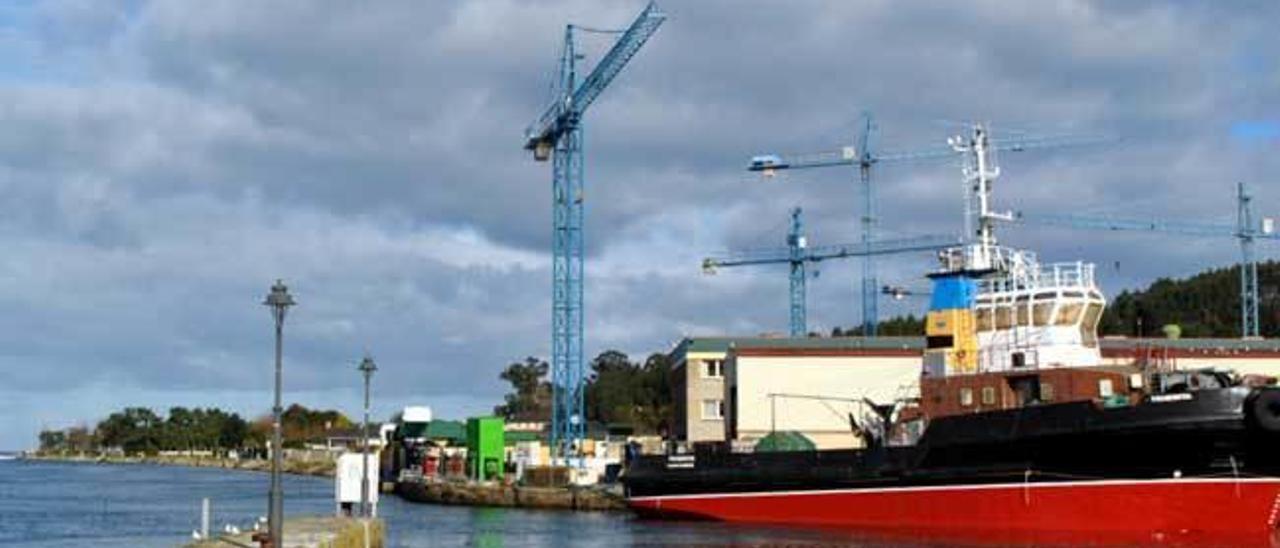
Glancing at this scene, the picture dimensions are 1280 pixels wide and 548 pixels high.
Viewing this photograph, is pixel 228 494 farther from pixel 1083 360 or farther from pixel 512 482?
pixel 1083 360

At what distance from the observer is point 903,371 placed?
252 ft

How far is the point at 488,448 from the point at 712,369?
15024mm

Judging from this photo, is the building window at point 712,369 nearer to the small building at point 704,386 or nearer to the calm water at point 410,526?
the small building at point 704,386

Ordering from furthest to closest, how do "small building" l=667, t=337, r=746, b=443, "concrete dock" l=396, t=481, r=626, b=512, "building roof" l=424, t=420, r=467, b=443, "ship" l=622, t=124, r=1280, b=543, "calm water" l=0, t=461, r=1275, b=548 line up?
"building roof" l=424, t=420, r=467, b=443 < "small building" l=667, t=337, r=746, b=443 < "concrete dock" l=396, t=481, r=626, b=512 < "calm water" l=0, t=461, r=1275, b=548 < "ship" l=622, t=124, r=1280, b=543

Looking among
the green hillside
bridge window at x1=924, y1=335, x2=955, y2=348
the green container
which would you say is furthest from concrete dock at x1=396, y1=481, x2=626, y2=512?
the green hillside

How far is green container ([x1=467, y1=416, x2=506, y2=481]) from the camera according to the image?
3629 inches

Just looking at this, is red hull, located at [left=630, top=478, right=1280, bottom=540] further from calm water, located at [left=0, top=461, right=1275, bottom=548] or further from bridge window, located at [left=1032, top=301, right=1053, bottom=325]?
bridge window, located at [left=1032, top=301, right=1053, bottom=325]

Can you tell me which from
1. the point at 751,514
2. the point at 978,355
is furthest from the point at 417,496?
the point at 978,355

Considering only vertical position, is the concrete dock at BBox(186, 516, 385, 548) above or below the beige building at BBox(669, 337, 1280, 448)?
below

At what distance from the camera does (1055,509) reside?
47.3m

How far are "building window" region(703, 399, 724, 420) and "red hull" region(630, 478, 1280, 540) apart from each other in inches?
1128

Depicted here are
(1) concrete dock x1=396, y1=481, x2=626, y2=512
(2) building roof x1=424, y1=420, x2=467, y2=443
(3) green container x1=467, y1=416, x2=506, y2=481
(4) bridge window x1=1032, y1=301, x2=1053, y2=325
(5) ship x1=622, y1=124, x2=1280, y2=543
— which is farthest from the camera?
(2) building roof x1=424, y1=420, x2=467, y2=443

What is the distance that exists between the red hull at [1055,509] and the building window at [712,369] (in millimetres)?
29438

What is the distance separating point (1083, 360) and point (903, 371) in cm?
2516
